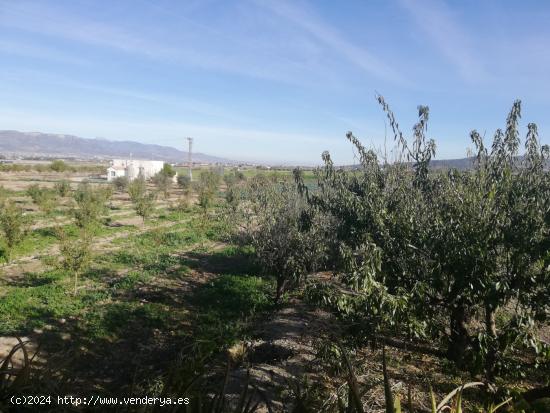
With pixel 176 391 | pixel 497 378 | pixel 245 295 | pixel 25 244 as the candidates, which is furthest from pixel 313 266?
pixel 25 244

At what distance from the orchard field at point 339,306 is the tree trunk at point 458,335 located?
0.16 feet

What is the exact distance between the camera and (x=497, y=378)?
27.7ft

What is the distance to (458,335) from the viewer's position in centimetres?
832

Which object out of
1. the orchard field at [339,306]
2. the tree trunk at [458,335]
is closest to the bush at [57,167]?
the orchard field at [339,306]

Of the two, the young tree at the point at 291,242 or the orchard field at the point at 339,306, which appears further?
the young tree at the point at 291,242

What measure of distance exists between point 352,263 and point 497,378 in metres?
4.59

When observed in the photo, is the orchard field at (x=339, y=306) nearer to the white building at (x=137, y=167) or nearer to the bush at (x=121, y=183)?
the bush at (x=121, y=183)

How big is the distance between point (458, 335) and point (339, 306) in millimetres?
3185

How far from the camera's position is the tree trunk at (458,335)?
304 inches

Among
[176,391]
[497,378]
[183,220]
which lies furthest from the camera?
[183,220]

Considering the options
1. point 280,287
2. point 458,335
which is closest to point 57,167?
point 280,287

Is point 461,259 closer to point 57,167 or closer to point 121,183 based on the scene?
point 121,183

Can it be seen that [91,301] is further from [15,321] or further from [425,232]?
[425,232]

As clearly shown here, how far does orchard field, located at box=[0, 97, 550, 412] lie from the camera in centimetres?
555
